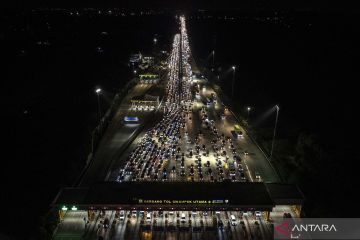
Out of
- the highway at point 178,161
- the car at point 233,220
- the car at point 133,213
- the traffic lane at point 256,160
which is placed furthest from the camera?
the traffic lane at point 256,160

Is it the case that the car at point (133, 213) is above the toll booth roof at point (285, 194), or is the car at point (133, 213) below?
below

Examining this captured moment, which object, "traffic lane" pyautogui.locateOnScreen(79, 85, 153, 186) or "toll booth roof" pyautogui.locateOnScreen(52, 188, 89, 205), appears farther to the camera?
"traffic lane" pyautogui.locateOnScreen(79, 85, 153, 186)

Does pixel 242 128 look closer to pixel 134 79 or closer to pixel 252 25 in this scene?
pixel 134 79

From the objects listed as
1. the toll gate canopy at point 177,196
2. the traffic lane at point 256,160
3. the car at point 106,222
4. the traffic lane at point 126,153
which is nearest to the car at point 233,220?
the toll gate canopy at point 177,196

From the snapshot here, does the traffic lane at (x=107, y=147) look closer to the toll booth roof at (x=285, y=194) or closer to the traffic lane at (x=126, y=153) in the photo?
the traffic lane at (x=126, y=153)

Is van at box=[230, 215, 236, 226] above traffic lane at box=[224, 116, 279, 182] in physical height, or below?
below

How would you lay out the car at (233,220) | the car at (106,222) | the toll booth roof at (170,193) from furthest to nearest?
the toll booth roof at (170,193) < the car at (233,220) < the car at (106,222)

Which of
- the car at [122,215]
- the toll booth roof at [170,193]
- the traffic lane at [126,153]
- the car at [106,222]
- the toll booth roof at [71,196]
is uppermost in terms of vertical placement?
the traffic lane at [126,153]

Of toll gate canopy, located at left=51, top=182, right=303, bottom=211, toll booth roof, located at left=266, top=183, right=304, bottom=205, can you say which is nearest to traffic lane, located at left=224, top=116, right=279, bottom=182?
toll booth roof, located at left=266, top=183, right=304, bottom=205

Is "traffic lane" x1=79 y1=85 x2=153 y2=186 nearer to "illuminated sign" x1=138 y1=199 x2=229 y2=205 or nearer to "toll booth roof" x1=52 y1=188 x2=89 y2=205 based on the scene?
"toll booth roof" x1=52 y1=188 x2=89 y2=205

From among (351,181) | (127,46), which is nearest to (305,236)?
(351,181)
